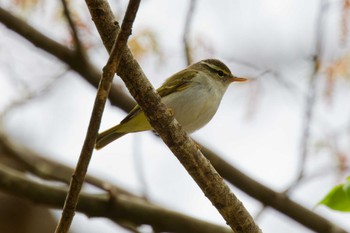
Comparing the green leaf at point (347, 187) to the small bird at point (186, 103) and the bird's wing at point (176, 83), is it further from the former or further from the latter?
the bird's wing at point (176, 83)

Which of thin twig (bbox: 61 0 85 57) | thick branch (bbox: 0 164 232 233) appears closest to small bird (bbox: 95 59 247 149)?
thick branch (bbox: 0 164 232 233)

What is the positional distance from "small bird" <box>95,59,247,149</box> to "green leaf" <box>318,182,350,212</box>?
2070mm

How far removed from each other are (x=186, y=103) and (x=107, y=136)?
685 mm

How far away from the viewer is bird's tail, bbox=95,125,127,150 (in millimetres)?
4941

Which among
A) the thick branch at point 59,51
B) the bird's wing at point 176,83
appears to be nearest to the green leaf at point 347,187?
the bird's wing at point 176,83

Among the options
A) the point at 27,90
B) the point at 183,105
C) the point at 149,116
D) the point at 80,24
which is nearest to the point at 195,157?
the point at 149,116

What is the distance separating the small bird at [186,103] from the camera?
4844 millimetres

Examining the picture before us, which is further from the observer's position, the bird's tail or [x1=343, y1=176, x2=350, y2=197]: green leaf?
the bird's tail

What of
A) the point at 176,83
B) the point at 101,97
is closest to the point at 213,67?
the point at 176,83

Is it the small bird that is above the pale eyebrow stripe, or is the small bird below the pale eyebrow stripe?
below

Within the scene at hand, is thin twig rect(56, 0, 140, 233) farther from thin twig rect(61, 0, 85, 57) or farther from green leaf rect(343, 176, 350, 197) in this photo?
thin twig rect(61, 0, 85, 57)

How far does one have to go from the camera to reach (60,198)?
4.77 metres

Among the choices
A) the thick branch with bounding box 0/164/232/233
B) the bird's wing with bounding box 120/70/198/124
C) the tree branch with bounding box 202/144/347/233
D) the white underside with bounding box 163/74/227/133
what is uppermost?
the bird's wing with bounding box 120/70/198/124

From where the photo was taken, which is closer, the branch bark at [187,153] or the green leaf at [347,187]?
the green leaf at [347,187]
